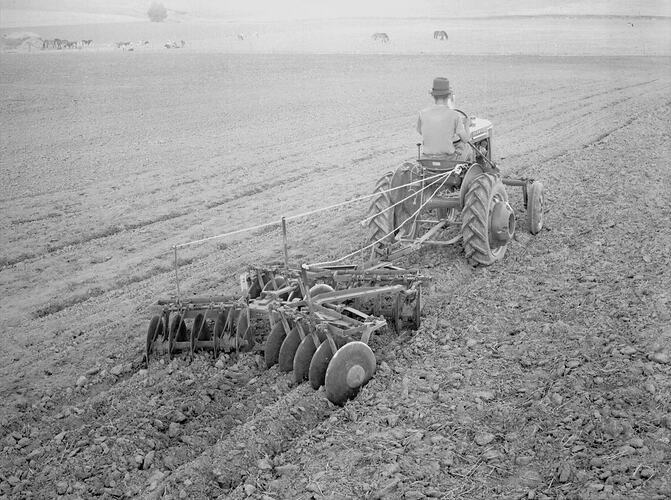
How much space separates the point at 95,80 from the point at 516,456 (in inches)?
1301

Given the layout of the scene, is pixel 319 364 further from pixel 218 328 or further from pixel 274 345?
pixel 218 328

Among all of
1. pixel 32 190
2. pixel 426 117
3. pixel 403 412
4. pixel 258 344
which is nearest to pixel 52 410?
pixel 258 344

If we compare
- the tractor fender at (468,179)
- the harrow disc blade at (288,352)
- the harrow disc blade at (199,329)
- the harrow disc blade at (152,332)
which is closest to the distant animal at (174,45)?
the tractor fender at (468,179)

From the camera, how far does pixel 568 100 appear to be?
24656mm

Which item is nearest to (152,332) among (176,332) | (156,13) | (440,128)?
(176,332)

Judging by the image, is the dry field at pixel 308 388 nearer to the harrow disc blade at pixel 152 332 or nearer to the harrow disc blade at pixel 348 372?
the harrow disc blade at pixel 348 372

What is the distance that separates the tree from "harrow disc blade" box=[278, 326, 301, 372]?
277ft

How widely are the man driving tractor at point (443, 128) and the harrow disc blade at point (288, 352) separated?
3365mm

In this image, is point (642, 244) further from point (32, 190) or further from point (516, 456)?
point (32, 190)

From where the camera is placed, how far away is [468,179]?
8.77 metres

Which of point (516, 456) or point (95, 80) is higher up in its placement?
point (95, 80)

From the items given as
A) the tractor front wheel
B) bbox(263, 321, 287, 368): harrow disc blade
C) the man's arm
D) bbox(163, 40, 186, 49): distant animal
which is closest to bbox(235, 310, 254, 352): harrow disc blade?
bbox(263, 321, 287, 368): harrow disc blade

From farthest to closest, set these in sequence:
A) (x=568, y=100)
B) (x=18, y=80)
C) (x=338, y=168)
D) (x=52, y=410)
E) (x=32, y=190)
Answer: (x=18, y=80)
(x=568, y=100)
(x=338, y=168)
(x=32, y=190)
(x=52, y=410)

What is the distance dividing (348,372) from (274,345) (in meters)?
0.91
